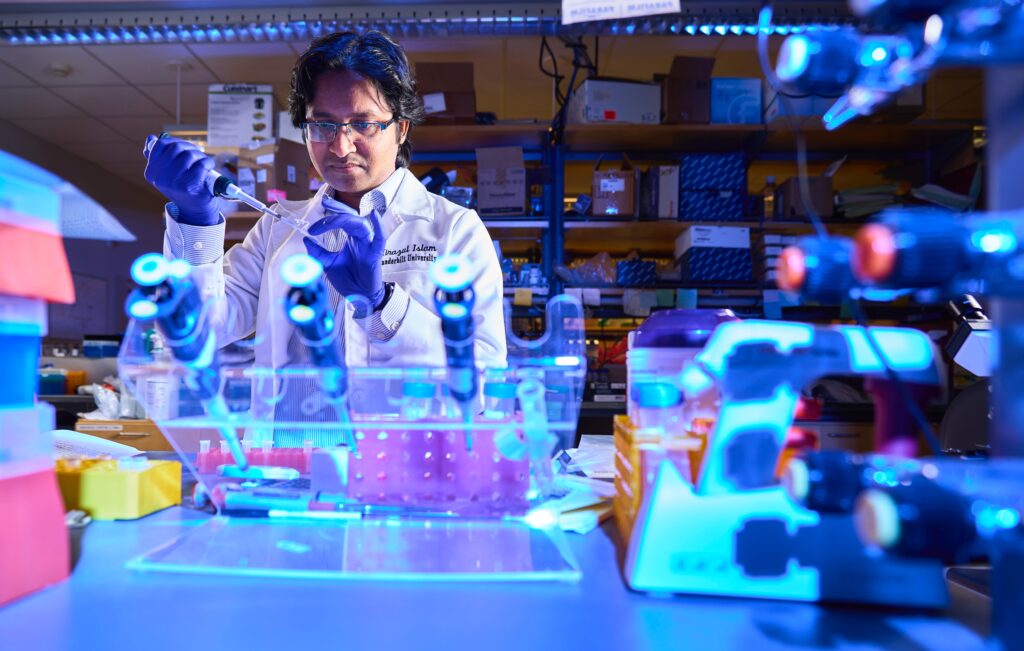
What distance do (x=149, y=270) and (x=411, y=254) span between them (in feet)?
3.29

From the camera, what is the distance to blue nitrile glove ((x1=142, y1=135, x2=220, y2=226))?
3.32ft

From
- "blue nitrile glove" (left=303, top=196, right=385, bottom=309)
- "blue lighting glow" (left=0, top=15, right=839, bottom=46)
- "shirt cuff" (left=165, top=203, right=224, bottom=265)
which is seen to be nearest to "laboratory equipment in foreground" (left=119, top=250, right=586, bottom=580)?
"blue nitrile glove" (left=303, top=196, right=385, bottom=309)

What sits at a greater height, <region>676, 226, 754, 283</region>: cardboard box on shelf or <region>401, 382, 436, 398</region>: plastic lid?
<region>676, 226, 754, 283</region>: cardboard box on shelf

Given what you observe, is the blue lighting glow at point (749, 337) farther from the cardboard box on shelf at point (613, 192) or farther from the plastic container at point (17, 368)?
the cardboard box on shelf at point (613, 192)

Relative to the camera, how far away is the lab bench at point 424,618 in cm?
52

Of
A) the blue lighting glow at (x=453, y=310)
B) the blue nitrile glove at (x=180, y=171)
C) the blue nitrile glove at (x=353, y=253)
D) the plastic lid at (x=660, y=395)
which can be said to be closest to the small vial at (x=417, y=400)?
the blue lighting glow at (x=453, y=310)

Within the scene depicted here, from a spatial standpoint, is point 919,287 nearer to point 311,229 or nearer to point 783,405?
point 783,405

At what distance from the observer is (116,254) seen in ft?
20.2

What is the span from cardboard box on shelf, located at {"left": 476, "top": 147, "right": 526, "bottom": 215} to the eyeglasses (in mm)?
1811

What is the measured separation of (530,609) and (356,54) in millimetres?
1274

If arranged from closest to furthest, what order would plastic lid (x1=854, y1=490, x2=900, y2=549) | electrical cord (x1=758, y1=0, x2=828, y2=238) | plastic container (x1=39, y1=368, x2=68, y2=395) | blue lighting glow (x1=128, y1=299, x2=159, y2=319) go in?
plastic lid (x1=854, y1=490, x2=900, y2=549)
electrical cord (x1=758, y1=0, x2=828, y2=238)
blue lighting glow (x1=128, y1=299, x2=159, y2=319)
plastic container (x1=39, y1=368, x2=68, y2=395)

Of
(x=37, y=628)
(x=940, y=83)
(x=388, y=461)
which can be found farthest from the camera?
(x=940, y=83)

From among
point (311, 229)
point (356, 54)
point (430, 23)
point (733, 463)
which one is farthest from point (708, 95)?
point (733, 463)

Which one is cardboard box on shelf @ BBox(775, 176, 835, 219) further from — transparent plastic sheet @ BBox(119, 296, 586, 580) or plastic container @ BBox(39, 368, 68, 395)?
plastic container @ BBox(39, 368, 68, 395)
